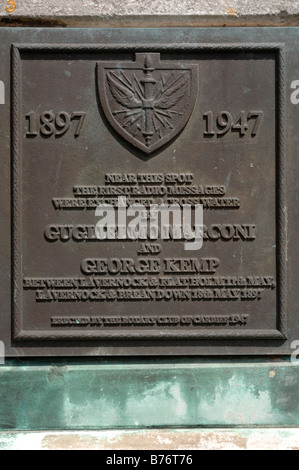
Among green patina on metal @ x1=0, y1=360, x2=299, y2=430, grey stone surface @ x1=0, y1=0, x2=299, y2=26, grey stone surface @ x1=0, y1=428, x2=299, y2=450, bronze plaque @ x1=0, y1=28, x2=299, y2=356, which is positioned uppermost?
grey stone surface @ x1=0, y1=0, x2=299, y2=26

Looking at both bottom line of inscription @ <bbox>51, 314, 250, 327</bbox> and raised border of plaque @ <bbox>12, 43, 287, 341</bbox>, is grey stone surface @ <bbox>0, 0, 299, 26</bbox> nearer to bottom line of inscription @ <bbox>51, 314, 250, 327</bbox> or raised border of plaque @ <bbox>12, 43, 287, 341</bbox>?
raised border of plaque @ <bbox>12, 43, 287, 341</bbox>

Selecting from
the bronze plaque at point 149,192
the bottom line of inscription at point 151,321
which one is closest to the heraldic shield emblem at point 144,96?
the bronze plaque at point 149,192

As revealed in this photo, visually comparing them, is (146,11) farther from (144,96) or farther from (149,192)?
(149,192)

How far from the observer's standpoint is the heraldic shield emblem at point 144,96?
3254mm

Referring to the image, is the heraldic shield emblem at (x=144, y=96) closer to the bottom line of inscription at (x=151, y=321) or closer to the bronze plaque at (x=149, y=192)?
the bronze plaque at (x=149, y=192)

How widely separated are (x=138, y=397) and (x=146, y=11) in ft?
7.58

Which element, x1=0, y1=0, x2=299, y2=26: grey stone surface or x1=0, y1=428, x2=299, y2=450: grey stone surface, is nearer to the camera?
x1=0, y1=428, x2=299, y2=450: grey stone surface

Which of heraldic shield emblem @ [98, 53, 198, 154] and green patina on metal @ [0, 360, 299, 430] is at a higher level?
heraldic shield emblem @ [98, 53, 198, 154]

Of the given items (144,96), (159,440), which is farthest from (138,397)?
(144,96)

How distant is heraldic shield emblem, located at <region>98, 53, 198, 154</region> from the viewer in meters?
3.25

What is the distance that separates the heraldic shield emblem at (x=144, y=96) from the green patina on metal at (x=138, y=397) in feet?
4.48

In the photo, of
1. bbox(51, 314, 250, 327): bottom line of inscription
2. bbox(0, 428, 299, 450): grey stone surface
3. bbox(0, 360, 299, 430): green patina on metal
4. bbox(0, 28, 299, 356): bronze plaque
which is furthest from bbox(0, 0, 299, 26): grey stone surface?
bbox(0, 428, 299, 450): grey stone surface

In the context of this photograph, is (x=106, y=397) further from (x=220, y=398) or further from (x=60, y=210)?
(x=60, y=210)
